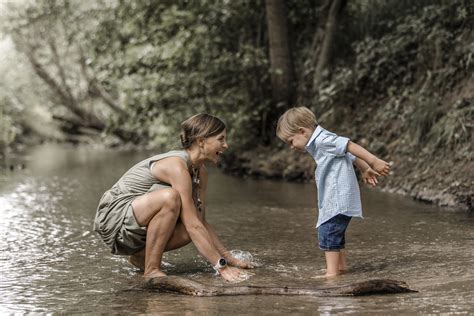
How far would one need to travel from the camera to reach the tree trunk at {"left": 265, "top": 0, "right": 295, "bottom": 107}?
12.1 meters

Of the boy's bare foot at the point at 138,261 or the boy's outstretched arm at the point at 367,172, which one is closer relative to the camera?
the boy's outstretched arm at the point at 367,172

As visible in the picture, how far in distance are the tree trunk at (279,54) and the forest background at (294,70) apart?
0.02m

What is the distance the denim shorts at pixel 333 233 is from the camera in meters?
4.66

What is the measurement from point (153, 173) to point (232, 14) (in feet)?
26.1

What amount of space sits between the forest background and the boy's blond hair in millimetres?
4377

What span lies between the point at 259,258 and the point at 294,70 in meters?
7.47

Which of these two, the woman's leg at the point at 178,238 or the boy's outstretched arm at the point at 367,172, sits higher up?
the boy's outstretched arm at the point at 367,172

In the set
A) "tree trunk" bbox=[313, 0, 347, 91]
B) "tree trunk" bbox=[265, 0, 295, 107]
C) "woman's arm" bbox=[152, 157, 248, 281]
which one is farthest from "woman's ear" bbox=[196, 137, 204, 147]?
"tree trunk" bbox=[313, 0, 347, 91]

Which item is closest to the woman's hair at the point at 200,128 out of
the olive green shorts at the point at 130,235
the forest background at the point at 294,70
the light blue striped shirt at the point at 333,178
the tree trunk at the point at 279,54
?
the olive green shorts at the point at 130,235

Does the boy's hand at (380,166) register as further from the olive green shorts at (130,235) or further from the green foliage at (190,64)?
the green foliage at (190,64)

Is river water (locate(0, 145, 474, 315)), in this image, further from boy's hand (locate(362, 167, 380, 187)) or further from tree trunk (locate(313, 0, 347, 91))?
tree trunk (locate(313, 0, 347, 91))

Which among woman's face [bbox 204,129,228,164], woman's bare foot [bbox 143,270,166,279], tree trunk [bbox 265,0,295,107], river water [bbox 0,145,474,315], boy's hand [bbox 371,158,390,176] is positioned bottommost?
river water [bbox 0,145,474,315]

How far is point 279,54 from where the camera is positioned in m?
12.2

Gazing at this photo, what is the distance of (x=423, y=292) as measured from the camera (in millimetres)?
4062
